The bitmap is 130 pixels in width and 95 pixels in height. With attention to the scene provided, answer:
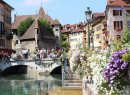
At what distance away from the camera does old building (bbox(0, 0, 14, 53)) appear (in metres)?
42.0

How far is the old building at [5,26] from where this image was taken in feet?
138

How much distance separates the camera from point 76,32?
256 ft

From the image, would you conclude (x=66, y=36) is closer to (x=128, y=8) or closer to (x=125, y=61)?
(x=128, y=8)

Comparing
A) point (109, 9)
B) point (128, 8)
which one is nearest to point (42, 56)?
point (109, 9)

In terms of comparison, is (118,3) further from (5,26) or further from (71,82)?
(71,82)

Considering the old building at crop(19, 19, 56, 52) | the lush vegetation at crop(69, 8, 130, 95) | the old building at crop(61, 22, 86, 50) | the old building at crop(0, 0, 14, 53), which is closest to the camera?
the lush vegetation at crop(69, 8, 130, 95)

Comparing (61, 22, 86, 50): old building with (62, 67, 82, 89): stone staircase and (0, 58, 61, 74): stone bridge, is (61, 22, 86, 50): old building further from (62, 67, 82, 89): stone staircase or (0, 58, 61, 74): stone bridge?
(62, 67, 82, 89): stone staircase

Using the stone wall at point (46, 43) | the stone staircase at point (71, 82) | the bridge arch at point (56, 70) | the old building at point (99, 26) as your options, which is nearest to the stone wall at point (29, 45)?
the stone wall at point (46, 43)

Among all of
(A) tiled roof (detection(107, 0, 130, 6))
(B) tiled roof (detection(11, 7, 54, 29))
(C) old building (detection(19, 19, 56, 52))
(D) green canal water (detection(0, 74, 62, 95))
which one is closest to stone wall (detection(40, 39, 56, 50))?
(C) old building (detection(19, 19, 56, 52))

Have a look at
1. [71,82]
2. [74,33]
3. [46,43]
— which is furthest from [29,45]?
[74,33]

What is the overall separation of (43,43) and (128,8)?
17.5m

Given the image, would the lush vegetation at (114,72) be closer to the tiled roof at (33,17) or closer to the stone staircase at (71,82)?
the stone staircase at (71,82)

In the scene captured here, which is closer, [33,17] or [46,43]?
[46,43]

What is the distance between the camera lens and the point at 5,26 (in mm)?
44375
